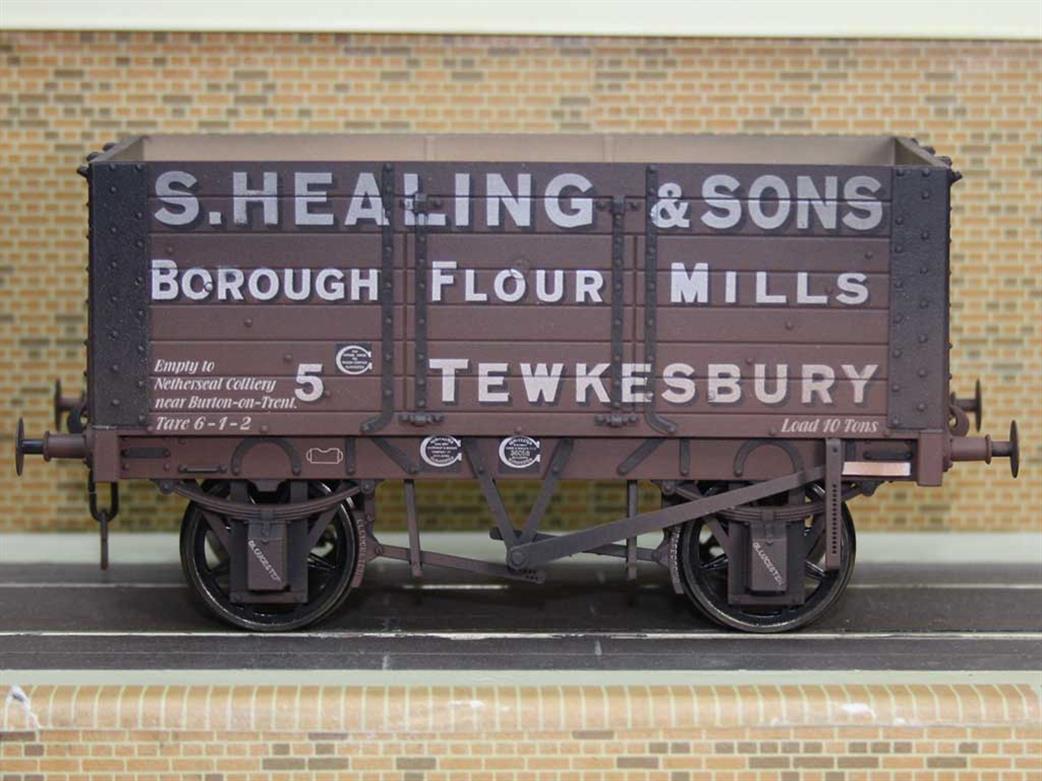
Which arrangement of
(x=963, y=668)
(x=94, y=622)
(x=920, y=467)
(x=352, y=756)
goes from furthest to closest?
1. (x=94, y=622)
2. (x=920, y=467)
3. (x=963, y=668)
4. (x=352, y=756)

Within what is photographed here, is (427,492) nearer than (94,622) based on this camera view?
No

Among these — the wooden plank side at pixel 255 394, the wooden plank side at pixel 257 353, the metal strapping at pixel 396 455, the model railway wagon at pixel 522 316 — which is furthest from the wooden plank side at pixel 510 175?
the metal strapping at pixel 396 455

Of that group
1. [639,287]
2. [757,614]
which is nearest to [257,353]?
[639,287]

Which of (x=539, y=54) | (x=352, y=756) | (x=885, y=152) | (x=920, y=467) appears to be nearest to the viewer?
(x=352, y=756)

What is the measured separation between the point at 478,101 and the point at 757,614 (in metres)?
4.55

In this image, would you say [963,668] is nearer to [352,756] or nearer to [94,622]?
[352,756]

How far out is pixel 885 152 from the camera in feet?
32.6

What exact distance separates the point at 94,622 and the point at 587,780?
3.66 meters

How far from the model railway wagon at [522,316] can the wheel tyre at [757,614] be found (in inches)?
13.0

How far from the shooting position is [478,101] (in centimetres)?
1129

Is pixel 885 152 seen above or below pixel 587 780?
above

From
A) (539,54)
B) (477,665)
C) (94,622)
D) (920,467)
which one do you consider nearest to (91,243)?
(94,622)

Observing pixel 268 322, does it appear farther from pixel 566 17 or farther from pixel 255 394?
pixel 566 17

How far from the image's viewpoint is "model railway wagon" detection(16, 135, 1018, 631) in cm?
859
